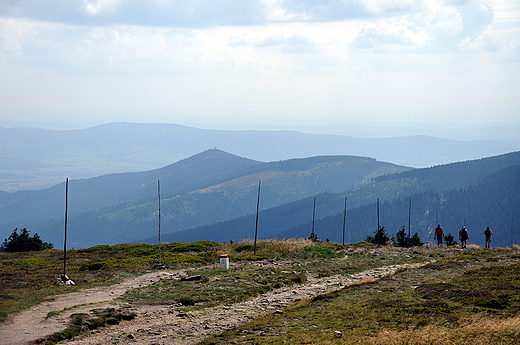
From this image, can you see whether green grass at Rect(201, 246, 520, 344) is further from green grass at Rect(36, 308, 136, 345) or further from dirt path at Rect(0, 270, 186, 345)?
dirt path at Rect(0, 270, 186, 345)

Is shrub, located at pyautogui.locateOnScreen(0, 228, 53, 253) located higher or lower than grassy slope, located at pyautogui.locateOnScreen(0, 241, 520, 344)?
lower

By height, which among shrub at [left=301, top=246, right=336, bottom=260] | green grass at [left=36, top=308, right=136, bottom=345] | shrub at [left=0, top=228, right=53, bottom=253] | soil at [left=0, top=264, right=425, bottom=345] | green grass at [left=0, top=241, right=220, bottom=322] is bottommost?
shrub at [left=0, top=228, right=53, bottom=253]

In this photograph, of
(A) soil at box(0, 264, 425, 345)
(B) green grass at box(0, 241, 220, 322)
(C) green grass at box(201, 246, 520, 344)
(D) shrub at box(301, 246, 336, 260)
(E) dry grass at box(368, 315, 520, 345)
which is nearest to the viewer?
(E) dry grass at box(368, 315, 520, 345)

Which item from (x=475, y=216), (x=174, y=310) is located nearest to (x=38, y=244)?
(x=174, y=310)

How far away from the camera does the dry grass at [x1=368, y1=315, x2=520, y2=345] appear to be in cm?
1300

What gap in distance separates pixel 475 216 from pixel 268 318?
19923cm

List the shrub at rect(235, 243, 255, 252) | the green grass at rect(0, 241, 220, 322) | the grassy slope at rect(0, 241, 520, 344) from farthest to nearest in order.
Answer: the shrub at rect(235, 243, 255, 252)
the green grass at rect(0, 241, 220, 322)
the grassy slope at rect(0, 241, 520, 344)

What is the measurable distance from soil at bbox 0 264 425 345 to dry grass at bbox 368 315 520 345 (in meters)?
5.85

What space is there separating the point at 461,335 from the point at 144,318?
1099cm

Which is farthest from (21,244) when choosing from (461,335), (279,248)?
(461,335)

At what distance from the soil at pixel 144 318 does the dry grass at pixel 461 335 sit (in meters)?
5.85

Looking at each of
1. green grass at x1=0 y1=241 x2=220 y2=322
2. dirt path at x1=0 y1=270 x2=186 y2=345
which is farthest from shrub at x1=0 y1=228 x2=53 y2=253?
dirt path at x1=0 y1=270 x2=186 y2=345

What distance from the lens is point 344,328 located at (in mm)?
15312

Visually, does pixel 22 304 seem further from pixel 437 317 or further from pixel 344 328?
pixel 437 317
